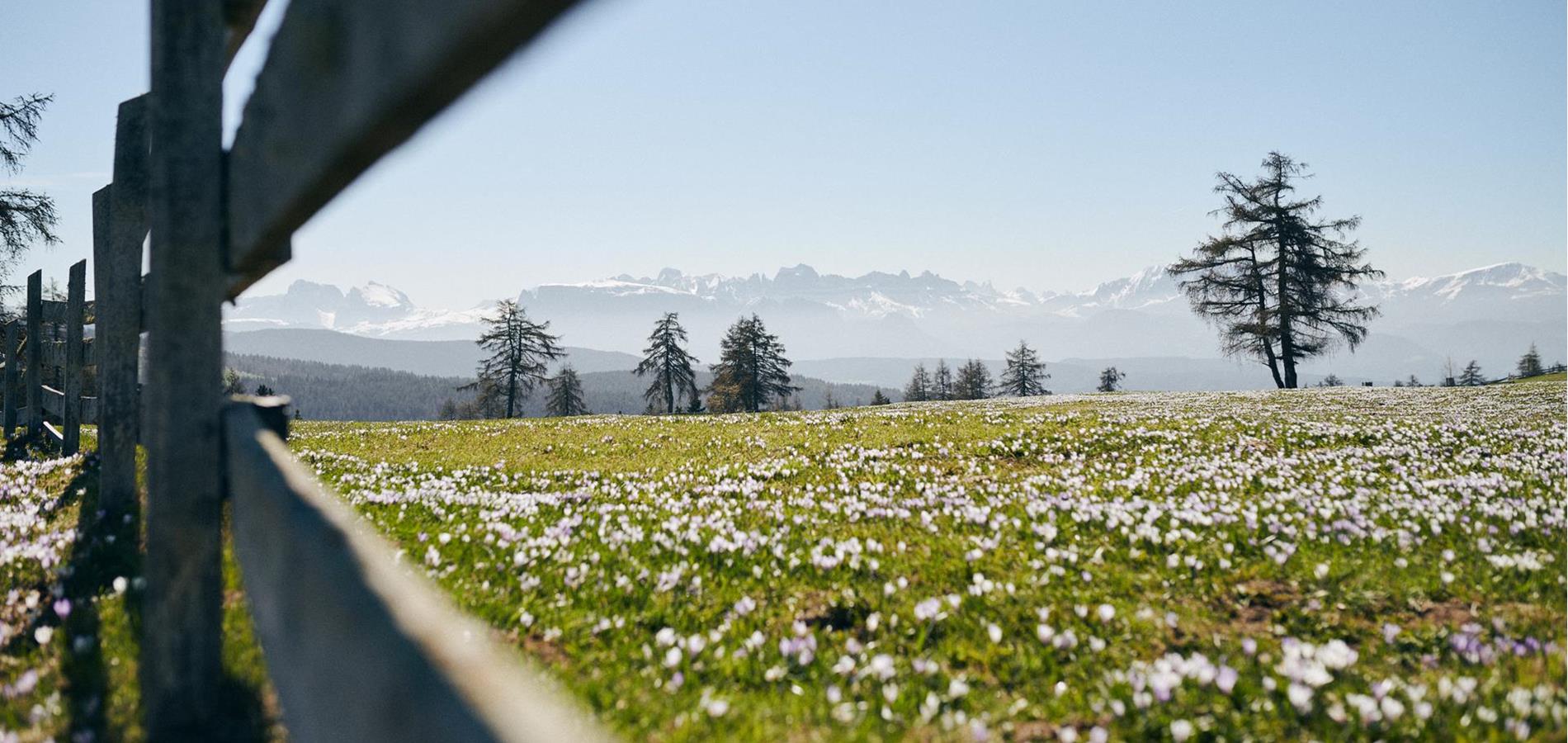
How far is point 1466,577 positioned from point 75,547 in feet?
37.1

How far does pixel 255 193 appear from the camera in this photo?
2285 mm

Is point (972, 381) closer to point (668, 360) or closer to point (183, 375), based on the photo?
point (668, 360)

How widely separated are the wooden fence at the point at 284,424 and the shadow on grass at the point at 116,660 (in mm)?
194

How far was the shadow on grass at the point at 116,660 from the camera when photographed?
9.45 feet

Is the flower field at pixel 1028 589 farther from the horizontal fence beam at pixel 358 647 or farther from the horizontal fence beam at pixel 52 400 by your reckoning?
the horizontal fence beam at pixel 52 400

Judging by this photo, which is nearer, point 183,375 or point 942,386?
point 183,375

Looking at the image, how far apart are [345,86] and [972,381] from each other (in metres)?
109

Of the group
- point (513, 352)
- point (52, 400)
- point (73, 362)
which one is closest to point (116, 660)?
point (73, 362)

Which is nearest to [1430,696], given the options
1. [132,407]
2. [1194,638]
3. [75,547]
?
[1194,638]

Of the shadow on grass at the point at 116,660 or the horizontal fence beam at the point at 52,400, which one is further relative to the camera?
the horizontal fence beam at the point at 52,400

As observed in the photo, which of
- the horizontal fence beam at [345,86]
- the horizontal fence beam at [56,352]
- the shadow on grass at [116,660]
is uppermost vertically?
the horizontal fence beam at [56,352]

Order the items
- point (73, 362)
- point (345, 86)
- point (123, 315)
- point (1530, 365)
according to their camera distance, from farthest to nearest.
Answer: point (1530, 365), point (73, 362), point (123, 315), point (345, 86)

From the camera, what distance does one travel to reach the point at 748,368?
78.3 meters

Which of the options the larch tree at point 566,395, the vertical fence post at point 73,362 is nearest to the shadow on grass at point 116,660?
the vertical fence post at point 73,362
